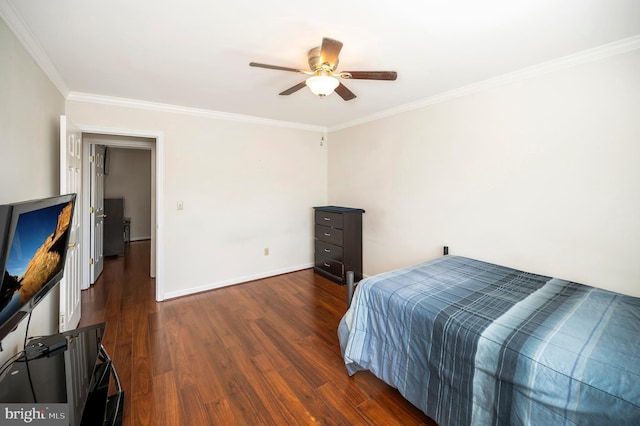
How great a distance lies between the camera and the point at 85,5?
1525 mm

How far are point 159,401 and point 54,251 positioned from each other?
1.15 metres

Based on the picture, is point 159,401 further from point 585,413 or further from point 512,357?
→ point 585,413

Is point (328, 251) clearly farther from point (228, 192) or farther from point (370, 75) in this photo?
point (370, 75)

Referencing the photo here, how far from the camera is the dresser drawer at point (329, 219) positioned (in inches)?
152

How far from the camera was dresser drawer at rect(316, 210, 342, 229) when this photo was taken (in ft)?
12.7

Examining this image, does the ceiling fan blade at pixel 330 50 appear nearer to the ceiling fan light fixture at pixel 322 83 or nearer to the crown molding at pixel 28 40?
the ceiling fan light fixture at pixel 322 83

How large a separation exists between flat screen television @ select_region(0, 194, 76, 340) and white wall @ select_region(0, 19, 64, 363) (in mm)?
314

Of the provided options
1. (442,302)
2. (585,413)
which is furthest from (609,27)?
(585,413)

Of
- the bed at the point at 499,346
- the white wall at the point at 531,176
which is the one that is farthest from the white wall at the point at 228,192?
the bed at the point at 499,346

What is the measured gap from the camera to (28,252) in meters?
1.27

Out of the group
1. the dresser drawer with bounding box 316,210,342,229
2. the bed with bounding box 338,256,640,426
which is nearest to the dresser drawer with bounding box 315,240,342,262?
the dresser drawer with bounding box 316,210,342,229

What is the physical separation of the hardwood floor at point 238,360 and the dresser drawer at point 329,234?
0.69m

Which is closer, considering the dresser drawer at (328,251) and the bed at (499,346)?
the bed at (499,346)
